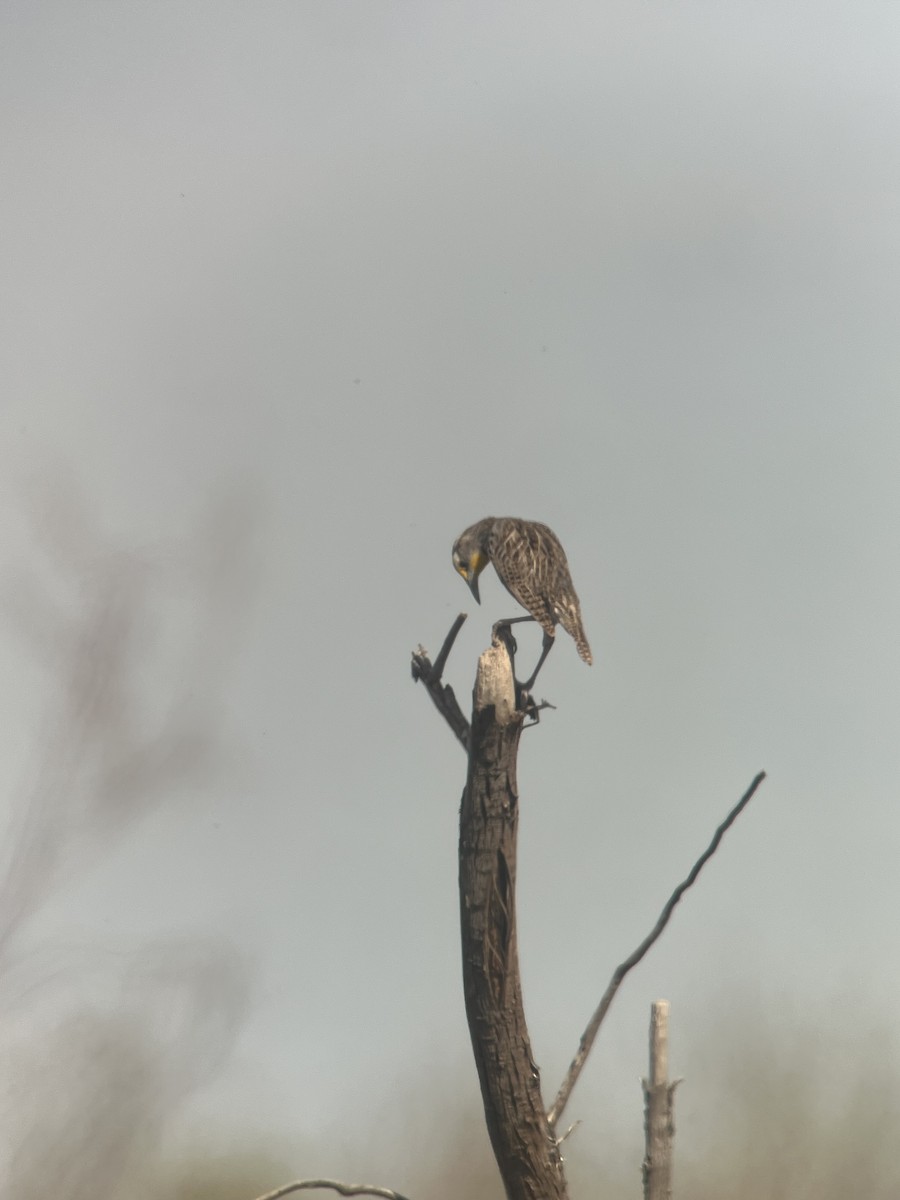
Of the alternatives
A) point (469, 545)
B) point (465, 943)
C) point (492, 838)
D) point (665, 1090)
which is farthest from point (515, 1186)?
point (469, 545)

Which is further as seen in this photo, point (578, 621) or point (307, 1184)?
point (578, 621)

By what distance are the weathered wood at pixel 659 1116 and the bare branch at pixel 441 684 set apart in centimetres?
96

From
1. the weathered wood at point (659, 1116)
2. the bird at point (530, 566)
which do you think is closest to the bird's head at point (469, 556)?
the bird at point (530, 566)

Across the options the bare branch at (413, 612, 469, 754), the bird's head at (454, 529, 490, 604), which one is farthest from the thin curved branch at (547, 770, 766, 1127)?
the bird's head at (454, 529, 490, 604)

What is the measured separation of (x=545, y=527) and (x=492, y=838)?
173cm

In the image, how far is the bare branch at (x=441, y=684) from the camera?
10.4 ft

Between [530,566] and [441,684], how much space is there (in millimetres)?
992

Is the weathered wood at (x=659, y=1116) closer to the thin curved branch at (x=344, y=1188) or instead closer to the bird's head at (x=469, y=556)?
the thin curved branch at (x=344, y=1188)

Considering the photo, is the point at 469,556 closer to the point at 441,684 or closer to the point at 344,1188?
the point at 441,684

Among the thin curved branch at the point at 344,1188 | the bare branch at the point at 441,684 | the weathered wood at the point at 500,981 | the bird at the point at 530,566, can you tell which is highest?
the bird at the point at 530,566

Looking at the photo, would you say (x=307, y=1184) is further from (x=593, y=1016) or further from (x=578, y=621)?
(x=578, y=621)

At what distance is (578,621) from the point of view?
13.6 ft

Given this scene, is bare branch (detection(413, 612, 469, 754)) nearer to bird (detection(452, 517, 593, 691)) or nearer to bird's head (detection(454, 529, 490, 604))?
bird (detection(452, 517, 593, 691))

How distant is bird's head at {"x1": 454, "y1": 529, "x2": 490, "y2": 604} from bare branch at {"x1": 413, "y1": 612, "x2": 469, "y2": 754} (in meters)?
1.03
